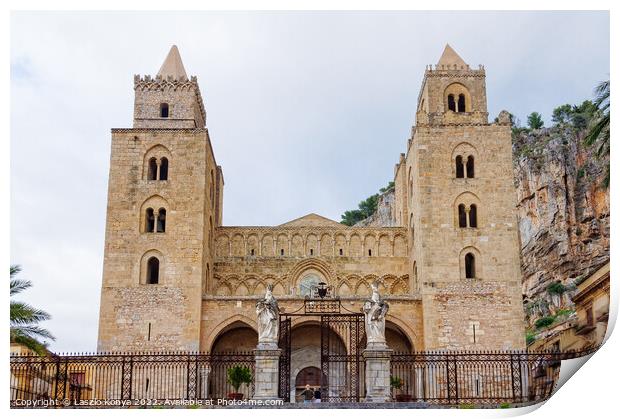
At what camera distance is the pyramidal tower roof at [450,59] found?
37.8 m

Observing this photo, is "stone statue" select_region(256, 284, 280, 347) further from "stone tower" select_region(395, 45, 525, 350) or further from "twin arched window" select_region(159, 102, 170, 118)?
"twin arched window" select_region(159, 102, 170, 118)

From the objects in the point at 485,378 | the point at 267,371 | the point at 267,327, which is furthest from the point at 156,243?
the point at 485,378

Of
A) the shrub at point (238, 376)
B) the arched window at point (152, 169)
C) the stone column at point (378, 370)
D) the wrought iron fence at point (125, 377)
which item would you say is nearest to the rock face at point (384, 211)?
the arched window at point (152, 169)

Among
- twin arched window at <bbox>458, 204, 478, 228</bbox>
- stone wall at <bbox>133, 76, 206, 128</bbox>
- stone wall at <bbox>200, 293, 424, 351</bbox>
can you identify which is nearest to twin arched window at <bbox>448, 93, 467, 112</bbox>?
twin arched window at <bbox>458, 204, 478, 228</bbox>

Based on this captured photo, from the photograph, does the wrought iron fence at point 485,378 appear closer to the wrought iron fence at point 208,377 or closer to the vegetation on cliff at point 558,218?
the wrought iron fence at point 208,377

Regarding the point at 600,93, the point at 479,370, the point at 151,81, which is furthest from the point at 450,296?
the point at 151,81

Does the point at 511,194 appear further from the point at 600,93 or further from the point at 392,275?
the point at 600,93

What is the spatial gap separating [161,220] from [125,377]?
302 inches

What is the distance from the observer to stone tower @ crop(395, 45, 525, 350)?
32031mm

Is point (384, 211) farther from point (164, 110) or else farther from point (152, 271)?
point (152, 271)

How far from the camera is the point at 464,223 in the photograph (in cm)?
3462

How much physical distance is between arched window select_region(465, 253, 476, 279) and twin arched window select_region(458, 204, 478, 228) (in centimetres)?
142

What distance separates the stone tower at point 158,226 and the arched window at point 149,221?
0.16ft

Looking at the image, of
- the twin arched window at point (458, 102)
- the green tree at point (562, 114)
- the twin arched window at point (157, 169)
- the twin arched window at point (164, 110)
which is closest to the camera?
the twin arched window at point (157, 169)
